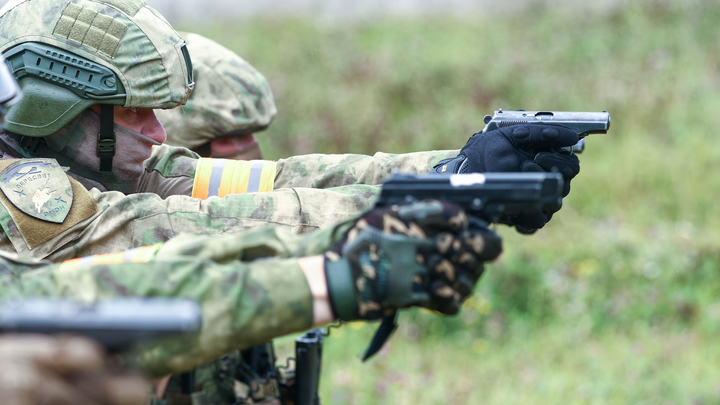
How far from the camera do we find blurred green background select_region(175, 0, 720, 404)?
169 inches

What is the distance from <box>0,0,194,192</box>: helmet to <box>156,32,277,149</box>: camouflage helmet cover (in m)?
1.18

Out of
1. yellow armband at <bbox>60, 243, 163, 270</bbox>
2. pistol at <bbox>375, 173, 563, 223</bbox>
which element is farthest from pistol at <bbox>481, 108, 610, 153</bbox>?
yellow armband at <bbox>60, 243, 163, 270</bbox>

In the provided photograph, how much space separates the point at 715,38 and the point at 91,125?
7.22 metres

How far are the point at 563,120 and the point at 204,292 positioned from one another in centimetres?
158

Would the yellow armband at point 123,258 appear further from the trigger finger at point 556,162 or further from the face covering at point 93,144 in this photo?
the trigger finger at point 556,162

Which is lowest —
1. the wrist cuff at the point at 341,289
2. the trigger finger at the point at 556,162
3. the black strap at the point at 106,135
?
the black strap at the point at 106,135

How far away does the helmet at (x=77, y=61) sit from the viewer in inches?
83.3

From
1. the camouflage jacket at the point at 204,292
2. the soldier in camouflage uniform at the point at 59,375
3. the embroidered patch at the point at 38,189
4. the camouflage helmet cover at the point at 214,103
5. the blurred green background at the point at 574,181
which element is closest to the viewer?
the soldier in camouflage uniform at the point at 59,375

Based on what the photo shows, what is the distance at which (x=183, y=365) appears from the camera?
4.27ft

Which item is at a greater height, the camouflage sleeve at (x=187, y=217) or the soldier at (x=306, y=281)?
the soldier at (x=306, y=281)

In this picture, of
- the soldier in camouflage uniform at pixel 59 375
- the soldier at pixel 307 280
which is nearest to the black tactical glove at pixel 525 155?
the soldier at pixel 307 280

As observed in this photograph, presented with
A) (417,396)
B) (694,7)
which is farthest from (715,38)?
(417,396)

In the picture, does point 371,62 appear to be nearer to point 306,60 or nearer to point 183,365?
point 306,60

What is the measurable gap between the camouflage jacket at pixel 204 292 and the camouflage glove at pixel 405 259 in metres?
0.08
